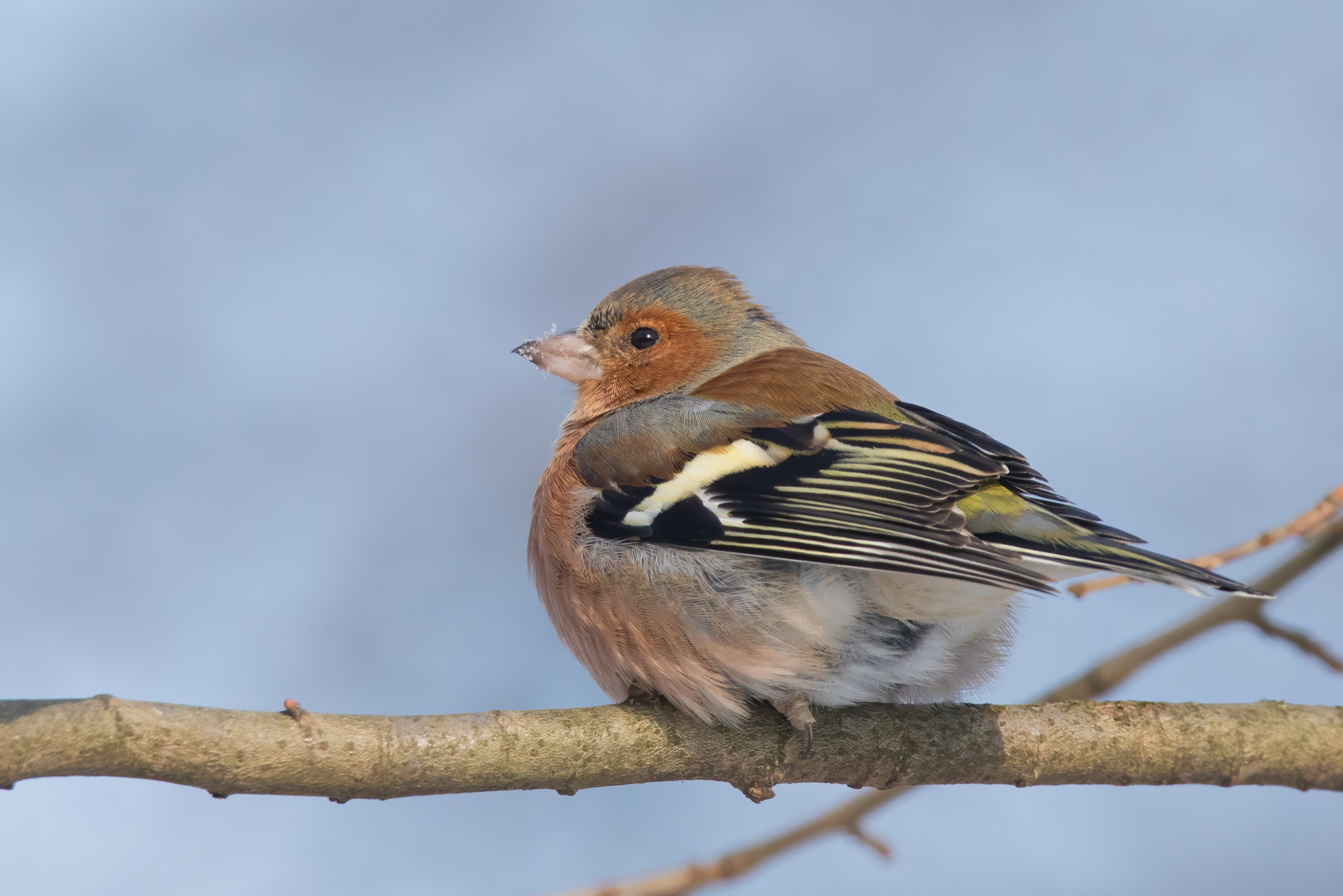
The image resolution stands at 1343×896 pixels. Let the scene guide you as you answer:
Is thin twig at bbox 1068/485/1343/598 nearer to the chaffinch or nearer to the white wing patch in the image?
the chaffinch

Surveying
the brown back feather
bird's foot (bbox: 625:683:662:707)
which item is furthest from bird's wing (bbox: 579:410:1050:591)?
bird's foot (bbox: 625:683:662:707)

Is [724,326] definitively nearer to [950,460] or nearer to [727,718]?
[950,460]

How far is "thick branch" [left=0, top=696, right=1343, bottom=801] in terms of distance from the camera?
2.16m

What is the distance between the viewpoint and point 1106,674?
11.5 ft

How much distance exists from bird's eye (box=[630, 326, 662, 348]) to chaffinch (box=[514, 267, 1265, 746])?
0.73m

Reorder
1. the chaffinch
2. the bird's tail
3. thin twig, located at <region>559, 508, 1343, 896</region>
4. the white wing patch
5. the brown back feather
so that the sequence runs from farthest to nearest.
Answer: the brown back feather
thin twig, located at <region>559, 508, 1343, 896</region>
the white wing patch
the chaffinch
the bird's tail

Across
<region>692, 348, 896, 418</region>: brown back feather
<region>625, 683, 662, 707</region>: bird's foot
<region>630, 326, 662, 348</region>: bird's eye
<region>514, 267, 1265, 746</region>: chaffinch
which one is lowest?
<region>625, 683, 662, 707</region>: bird's foot

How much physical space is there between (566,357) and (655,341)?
347 millimetres

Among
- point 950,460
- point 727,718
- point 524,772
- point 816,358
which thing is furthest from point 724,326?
point 524,772

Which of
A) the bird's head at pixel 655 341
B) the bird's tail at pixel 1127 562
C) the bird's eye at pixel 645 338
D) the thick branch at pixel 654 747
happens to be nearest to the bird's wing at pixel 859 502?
the bird's tail at pixel 1127 562

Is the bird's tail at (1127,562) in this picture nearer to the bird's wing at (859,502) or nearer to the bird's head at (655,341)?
the bird's wing at (859,502)

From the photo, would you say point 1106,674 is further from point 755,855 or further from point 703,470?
point 703,470

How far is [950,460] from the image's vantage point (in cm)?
298

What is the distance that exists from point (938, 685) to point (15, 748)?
2224 millimetres
